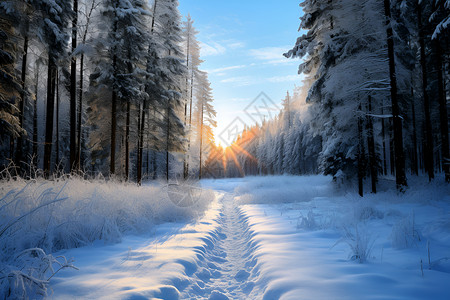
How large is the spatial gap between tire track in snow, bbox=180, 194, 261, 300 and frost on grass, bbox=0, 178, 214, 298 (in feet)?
4.94

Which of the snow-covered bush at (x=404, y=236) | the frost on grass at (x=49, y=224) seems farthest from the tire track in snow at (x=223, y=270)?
the snow-covered bush at (x=404, y=236)

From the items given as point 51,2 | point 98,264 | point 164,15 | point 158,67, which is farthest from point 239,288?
point 164,15

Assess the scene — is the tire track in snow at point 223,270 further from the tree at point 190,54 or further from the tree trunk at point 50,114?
the tree at point 190,54

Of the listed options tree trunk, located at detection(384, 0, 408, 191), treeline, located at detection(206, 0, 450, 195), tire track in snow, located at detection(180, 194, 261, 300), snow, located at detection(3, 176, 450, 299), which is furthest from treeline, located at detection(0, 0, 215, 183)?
tree trunk, located at detection(384, 0, 408, 191)

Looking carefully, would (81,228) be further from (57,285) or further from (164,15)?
(164,15)

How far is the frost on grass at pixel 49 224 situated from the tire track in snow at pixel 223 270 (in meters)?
1.51

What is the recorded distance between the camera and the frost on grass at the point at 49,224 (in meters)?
2.08

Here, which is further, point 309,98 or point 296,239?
point 309,98

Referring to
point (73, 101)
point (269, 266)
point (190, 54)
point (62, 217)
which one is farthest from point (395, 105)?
point (190, 54)

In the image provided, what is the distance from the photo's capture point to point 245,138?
78438 mm

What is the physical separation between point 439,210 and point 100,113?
1737 cm

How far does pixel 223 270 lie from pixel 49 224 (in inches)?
114

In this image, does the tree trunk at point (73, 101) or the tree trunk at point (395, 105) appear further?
the tree trunk at point (73, 101)

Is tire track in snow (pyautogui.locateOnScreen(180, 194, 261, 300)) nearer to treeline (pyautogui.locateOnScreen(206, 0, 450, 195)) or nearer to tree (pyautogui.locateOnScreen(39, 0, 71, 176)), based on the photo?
treeline (pyautogui.locateOnScreen(206, 0, 450, 195))
